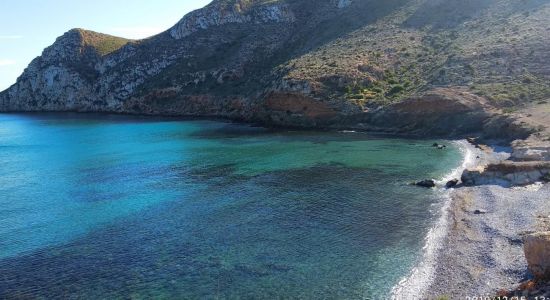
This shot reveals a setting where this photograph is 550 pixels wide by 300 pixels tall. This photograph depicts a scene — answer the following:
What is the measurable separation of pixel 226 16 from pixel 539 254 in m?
128

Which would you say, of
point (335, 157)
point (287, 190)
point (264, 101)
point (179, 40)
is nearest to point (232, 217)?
point (287, 190)

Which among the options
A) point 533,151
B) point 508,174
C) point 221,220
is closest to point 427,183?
point 508,174

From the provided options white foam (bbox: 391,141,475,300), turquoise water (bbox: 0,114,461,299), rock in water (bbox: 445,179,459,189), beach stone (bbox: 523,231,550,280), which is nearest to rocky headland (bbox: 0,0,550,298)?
beach stone (bbox: 523,231,550,280)

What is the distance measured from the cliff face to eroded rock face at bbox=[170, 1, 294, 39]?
0.33 metres

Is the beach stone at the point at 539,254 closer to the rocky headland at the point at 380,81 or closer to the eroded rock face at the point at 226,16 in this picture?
the rocky headland at the point at 380,81

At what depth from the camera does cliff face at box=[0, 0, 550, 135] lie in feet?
223

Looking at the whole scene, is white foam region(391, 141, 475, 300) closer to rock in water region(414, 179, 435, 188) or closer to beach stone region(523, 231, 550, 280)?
rock in water region(414, 179, 435, 188)

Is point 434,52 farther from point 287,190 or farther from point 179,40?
point 179,40

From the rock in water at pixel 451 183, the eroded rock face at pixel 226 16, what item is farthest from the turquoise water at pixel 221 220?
the eroded rock face at pixel 226 16

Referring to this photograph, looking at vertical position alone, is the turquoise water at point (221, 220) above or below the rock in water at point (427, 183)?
below

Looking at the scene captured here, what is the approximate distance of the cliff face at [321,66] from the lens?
68000mm

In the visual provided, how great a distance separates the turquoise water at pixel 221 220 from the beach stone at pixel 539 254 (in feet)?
20.3

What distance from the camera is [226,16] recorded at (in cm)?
13662

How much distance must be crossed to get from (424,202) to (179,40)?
117 meters
